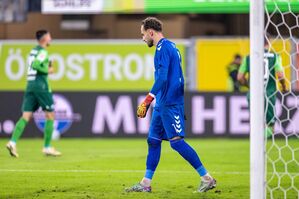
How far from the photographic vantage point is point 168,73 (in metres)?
9.33

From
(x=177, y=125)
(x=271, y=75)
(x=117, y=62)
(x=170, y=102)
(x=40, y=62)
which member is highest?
(x=40, y=62)

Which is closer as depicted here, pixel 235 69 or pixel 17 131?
pixel 17 131

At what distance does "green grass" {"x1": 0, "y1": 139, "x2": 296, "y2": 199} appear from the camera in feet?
30.4

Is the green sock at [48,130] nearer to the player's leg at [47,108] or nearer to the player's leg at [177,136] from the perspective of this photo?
the player's leg at [47,108]

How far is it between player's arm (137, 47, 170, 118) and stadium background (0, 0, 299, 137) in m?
2.94

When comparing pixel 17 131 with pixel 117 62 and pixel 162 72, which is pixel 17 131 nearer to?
pixel 162 72

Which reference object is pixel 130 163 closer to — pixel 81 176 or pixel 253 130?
pixel 81 176

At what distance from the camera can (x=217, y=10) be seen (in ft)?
59.0

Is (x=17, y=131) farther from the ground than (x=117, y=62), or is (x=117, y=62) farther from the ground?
(x=117, y=62)

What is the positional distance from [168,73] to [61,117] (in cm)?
998

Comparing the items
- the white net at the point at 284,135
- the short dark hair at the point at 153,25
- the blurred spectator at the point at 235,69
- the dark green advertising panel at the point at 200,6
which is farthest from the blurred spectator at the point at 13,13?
the short dark hair at the point at 153,25

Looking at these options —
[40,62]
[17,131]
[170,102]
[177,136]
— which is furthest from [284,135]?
[17,131]

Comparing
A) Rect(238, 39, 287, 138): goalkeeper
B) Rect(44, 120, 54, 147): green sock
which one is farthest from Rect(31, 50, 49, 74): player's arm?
Rect(238, 39, 287, 138): goalkeeper

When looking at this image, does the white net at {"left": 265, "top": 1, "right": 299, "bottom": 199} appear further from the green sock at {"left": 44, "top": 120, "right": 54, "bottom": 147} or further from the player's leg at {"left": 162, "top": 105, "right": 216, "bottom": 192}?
the green sock at {"left": 44, "top": 120, "right": 54, "bottom": 147}
